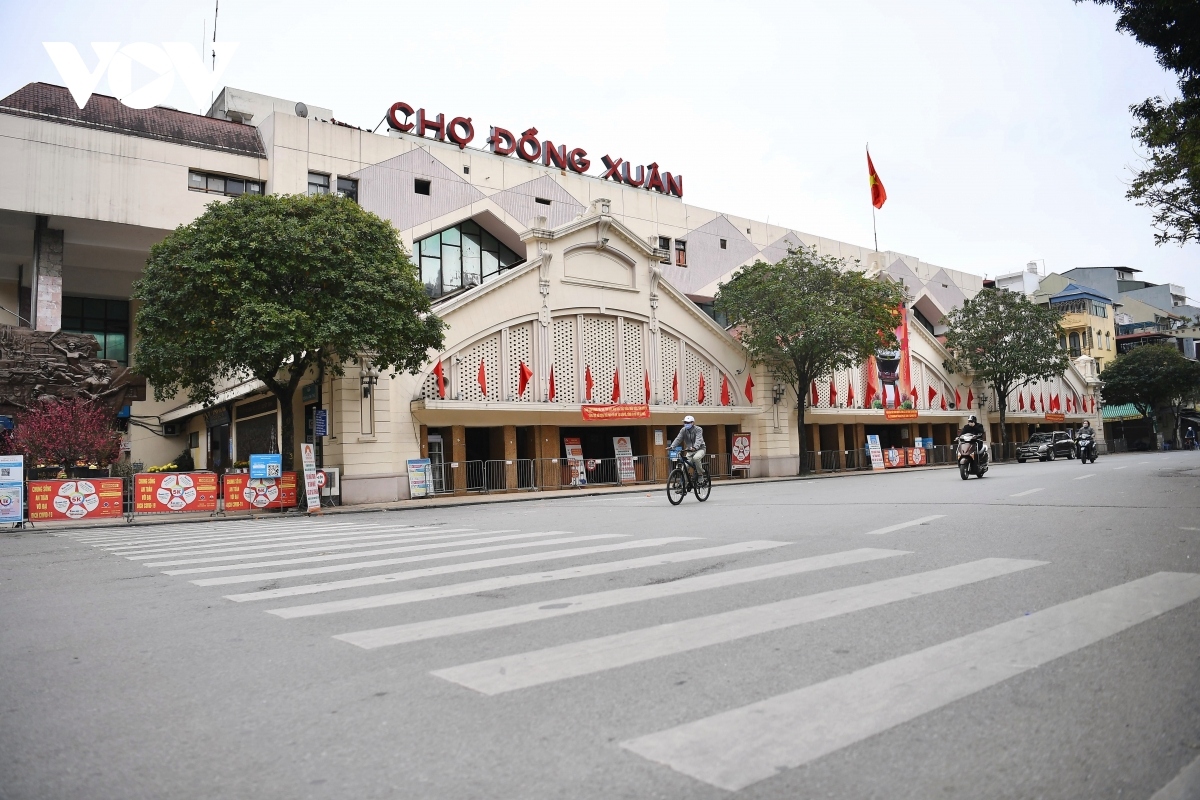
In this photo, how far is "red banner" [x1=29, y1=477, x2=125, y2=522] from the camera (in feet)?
64.2

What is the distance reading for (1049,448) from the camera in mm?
44719

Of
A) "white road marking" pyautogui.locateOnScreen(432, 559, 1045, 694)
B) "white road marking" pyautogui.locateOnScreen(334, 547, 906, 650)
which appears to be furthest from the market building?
"white road marking" pyautogui.locateOnScreen(432, 559, 1045, 694)

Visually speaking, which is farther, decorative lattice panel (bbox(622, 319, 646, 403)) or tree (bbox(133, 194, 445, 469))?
decorative lattice panel (bbox(622, 319, 646, 403))

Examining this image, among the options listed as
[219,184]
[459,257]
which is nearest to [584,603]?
[459,257]

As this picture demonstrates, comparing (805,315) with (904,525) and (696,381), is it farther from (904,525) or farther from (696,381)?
(904,525)

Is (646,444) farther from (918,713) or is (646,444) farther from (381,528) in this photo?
(918,713)

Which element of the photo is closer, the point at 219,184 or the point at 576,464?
the point at 576,464

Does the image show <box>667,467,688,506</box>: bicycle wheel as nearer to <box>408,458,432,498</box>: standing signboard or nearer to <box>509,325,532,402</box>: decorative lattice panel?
<box>408,458,432,498</box>: standing signboard

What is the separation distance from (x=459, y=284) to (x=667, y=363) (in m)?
10.3

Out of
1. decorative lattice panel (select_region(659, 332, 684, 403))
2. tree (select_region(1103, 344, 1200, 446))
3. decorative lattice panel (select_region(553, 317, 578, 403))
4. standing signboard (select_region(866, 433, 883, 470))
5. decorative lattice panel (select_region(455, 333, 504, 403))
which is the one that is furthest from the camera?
tree (select_region(1103, 344, 1200, 446))

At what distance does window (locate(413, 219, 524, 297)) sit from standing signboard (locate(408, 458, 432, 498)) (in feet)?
35.8

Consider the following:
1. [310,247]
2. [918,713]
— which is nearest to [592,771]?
[918,713]

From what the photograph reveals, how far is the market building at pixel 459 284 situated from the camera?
2892cm

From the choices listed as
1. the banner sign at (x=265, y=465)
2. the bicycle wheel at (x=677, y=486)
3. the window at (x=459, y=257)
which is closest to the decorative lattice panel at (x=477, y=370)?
the window at (x=459, y=257)
